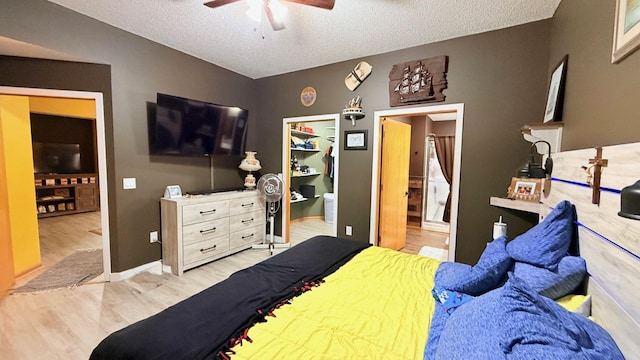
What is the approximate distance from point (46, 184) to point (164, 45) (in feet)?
17.1

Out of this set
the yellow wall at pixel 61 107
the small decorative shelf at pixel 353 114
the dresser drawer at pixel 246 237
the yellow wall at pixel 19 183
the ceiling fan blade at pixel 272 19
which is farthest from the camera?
the yellow wall at pixel 61 107

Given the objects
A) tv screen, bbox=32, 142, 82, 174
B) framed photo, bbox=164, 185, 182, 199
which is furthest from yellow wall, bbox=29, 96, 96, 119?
framed photo, bbox=164, 185, 182, 199

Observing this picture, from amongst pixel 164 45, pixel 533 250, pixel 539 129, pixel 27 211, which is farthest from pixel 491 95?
pixel 27 211

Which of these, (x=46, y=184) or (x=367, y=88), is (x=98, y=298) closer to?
(x=367, y=88)

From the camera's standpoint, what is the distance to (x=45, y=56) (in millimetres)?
2477

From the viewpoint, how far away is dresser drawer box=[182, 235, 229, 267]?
3061mm

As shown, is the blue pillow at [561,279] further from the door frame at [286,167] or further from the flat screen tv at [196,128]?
the flat screen tv at [196,128]

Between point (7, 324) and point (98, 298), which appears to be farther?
point (98, 298)

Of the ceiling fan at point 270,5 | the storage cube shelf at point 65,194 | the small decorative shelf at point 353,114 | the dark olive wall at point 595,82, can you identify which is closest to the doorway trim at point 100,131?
the ceiling fan at point 270,5

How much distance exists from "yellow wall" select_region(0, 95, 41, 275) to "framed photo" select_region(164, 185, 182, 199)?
4.75 ft

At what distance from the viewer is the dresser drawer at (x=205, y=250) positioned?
3061 millimetres


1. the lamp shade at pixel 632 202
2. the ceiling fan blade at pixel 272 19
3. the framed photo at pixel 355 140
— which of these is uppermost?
the ceiling fan blade at pixel 272 19

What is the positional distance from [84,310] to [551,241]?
3.57 meters

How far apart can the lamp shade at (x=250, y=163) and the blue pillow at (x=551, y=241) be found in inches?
133
